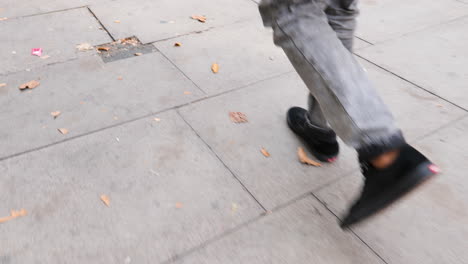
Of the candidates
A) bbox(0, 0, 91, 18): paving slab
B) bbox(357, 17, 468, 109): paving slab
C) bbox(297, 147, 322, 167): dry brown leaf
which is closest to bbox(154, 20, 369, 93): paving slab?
bbox(357, 17, 468, 109): paving slab

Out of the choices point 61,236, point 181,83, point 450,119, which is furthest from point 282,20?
point 450,119

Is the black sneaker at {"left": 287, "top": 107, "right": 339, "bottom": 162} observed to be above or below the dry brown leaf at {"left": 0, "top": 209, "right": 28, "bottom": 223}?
above

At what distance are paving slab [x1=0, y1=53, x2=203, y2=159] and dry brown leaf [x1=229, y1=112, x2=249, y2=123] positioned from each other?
36cm

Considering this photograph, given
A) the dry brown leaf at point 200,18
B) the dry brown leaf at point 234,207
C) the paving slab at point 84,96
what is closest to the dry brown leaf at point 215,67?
the paving slab at point 84,96

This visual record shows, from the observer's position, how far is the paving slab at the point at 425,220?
6.27ft

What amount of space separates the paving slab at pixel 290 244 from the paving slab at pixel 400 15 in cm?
253

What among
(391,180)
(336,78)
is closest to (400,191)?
(391,180)

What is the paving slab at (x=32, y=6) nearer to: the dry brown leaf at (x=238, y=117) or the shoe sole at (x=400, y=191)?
the dry brown leaf at (x=238, y=117)

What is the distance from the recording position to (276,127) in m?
2.70

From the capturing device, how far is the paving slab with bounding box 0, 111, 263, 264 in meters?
1.87

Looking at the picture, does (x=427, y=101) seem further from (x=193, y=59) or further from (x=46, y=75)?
(x=46, y=75)

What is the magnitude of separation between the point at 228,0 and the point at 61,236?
3616 millimetres

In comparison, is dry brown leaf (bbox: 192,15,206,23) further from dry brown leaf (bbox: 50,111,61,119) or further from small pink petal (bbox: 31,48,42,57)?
dry brown leaf (bbox: 50,111,61,119)

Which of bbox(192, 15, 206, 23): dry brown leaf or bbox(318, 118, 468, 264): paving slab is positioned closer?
bbox(318, 118, 468, 264): paving slab
